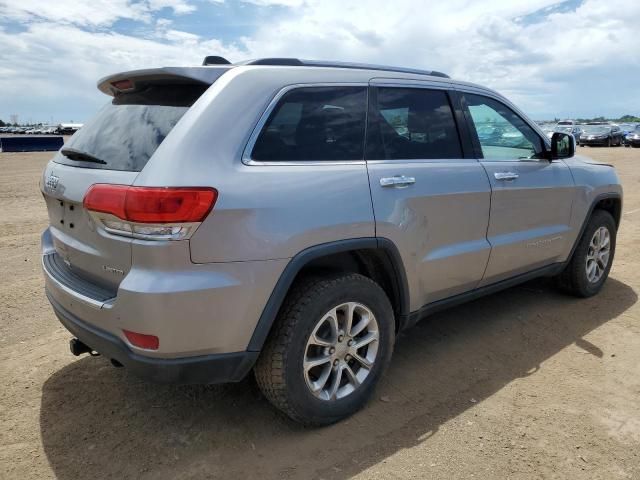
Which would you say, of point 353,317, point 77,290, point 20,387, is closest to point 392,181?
point 353,317

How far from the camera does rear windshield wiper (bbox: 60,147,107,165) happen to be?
8.50ft

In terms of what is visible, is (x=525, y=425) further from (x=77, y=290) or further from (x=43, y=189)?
(x=43, y=189)

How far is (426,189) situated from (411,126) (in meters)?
0.44

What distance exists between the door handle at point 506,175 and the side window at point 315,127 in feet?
3.85

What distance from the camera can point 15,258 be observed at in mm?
5836

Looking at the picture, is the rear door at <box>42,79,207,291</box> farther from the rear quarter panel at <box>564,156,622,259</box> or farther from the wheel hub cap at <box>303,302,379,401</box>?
the rear quarter panel at <box>564,156,622,259</box>

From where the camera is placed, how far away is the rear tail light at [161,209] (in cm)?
217

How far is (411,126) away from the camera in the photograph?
3232 millimetres

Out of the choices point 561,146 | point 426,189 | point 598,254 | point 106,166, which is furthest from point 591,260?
point 106,166

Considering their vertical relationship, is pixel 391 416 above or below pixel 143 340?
below

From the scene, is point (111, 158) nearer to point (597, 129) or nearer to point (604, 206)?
point (604, 206)

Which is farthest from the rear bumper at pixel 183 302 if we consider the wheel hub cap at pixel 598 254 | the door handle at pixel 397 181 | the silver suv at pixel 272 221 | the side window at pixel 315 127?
the wheel hub cap at pixel 598 254

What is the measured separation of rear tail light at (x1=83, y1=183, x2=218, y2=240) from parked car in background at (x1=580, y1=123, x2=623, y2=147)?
116ft

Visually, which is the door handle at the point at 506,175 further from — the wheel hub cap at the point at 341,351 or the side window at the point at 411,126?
the wheel hub cap at the point at 341,351
